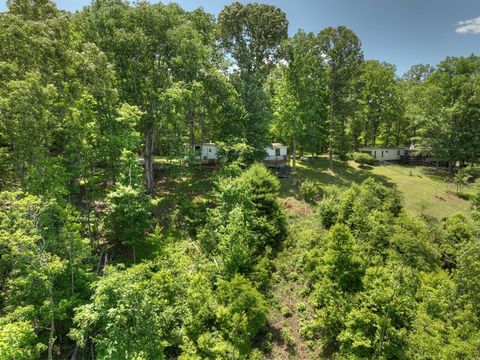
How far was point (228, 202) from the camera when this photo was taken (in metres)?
21.2

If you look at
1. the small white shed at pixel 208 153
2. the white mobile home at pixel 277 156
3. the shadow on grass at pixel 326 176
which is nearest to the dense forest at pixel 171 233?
the shadow on grass at pixel 326 176

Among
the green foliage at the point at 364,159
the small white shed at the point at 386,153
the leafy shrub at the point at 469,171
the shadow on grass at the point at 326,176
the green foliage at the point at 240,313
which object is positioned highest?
the small white shed at the point at 386,153

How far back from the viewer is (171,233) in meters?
22.7

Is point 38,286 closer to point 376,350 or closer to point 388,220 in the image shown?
point 376,350

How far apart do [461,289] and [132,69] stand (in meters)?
26.6

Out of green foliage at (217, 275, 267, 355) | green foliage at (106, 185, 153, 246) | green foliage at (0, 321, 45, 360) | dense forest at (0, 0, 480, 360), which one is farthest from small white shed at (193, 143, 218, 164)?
green foliage at (0, 321, 45, 360)

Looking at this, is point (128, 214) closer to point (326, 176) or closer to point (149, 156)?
point (149, 156)

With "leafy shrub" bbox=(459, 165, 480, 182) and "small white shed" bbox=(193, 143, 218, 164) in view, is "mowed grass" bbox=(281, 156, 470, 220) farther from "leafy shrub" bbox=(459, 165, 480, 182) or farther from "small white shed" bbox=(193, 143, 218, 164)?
"small white shed" bbox=(193, 143, 218, 164)

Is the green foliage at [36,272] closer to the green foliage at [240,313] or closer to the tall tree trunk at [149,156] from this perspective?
the green foliage at [240,313]

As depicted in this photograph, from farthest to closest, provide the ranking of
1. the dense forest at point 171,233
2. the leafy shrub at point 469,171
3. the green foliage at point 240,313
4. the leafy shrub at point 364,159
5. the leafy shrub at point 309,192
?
the leafy shrub at point 364,159 → the leafy shrub at point 469,171 → the leafy shrub at point 309,192 → the green foliage at point 240,313 → the dense forest at point 171,233

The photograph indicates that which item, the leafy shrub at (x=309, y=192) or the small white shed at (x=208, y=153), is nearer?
the leafy shrub at (x=309, y=192)

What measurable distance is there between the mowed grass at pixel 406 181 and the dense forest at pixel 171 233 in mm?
4570

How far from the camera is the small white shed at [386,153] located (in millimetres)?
47344

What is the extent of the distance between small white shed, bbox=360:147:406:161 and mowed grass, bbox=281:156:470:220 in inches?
136
